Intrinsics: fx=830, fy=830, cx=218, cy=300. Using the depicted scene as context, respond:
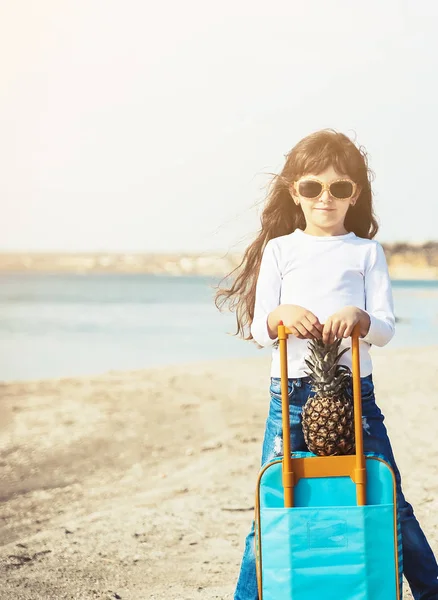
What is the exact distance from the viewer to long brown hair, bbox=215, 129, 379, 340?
8.28 ft

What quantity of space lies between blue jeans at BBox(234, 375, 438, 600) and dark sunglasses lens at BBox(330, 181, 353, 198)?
1.77 feet

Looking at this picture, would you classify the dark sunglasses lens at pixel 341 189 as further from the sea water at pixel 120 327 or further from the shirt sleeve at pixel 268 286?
the sea water at pixel 120 327

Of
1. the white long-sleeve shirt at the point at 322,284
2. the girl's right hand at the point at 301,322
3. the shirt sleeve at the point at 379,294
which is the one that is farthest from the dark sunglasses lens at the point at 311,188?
the girl's right hand at the point at 301,322

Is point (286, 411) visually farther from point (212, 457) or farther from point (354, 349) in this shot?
point (212, 457)

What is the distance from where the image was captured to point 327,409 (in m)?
2.22

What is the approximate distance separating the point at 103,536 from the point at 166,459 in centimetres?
176

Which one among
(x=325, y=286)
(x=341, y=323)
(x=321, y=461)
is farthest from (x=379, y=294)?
(x=321, y=461)

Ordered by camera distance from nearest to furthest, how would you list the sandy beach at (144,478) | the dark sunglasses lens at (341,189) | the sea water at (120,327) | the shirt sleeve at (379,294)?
the shirt sleeve at (379,294) < the dark sunglasses lens at (341,189) < the sandy beach at (144,478) < the sea water at (120,327)

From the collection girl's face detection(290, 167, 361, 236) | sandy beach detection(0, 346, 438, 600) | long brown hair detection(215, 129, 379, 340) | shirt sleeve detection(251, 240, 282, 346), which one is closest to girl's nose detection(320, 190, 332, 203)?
girl's face detection(290, 167, 361, 236)

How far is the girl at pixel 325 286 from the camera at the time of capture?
2.40 meters

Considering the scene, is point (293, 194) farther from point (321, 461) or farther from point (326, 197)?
point (321, 461)

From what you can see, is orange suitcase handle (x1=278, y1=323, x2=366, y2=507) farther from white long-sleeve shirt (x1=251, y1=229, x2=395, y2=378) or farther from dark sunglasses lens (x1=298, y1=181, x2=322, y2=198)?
dark sunglasses lens (x1=298, y1=181, x2=322, y2=198)

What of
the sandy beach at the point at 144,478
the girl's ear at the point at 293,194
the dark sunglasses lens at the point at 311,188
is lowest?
the sandy beach at the point at 144,478

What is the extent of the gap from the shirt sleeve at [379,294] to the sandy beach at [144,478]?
140 centimetres
